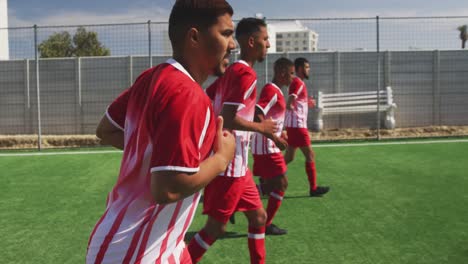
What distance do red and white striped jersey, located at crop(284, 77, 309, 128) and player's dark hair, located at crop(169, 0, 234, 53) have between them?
6.03 metres

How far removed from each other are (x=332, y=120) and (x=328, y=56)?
6.77 feet

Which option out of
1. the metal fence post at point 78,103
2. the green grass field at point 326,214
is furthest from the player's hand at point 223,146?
the metal fence post at point 78,103

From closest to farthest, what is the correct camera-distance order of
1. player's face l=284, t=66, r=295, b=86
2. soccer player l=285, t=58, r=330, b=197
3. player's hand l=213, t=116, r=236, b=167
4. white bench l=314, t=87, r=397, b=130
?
player's hand l=213, t=116, r=236, b=167, player's face l=284, t=66, r=295, b=86, soccer player l=285, t=58, r=330, b=197, white bench l=314, t=87, r=397, b=130

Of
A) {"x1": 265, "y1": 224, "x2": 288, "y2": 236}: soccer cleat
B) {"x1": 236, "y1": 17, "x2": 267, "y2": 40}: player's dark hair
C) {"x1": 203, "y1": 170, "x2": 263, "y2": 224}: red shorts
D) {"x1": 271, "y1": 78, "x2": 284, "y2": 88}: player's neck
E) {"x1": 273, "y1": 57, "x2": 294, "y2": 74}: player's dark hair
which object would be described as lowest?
{"x1": 265, "y1": 224, "x2": 288, "y2": 236}: soccer cleat

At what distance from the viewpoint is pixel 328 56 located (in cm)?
1652

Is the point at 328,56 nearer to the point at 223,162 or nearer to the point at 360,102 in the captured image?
the point at 360,102

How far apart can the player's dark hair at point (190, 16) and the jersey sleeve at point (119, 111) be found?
1.38 ft

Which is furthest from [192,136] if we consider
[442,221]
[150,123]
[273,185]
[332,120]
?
[332,120]

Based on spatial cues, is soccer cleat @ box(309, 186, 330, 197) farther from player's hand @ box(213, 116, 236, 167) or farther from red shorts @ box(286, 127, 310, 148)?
player's hand @ box(213, 116, 236, 167)

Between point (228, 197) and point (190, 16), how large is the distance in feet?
7.95

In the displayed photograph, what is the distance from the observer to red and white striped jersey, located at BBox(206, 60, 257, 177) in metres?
3.94

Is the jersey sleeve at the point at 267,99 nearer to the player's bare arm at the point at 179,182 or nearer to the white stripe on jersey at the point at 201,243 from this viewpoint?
the white stripe on jersey at the point at 201,243

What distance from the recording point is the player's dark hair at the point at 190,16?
179cm

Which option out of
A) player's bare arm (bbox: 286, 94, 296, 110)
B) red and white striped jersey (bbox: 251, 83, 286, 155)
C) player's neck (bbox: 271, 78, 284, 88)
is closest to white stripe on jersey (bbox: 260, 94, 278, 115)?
red and white striped jersey (bbox: 251, 83, 286, 155)
